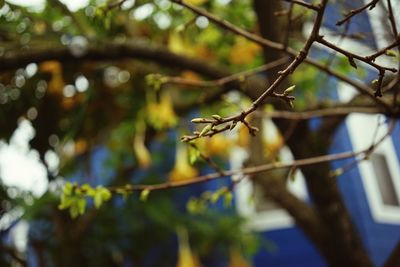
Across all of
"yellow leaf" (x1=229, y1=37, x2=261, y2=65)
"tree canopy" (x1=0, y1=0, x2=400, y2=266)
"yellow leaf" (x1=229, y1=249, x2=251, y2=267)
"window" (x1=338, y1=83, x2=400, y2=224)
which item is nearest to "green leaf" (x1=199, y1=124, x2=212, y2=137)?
"tree canopy" (x1=0, y1=0, x2=400, y2=266)

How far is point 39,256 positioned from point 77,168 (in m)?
1.03

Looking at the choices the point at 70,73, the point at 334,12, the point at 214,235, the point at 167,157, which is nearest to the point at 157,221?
the point at 214,235

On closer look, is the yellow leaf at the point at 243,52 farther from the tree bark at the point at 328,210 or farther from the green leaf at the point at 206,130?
the green leaf at the point at 206,130

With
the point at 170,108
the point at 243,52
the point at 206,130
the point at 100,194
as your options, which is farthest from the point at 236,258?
the point at 206,130

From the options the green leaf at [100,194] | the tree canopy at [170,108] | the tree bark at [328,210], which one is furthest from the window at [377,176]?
the green leaf at [100,194]

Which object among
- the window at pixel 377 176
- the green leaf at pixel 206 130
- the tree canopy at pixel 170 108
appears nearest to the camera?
the green leaf at pixel 206 130

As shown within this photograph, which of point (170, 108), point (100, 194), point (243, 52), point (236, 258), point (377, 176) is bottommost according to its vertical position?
point (236, 258)

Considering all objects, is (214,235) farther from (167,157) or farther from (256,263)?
(167,157)

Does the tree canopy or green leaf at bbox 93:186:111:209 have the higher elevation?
the tree canopy

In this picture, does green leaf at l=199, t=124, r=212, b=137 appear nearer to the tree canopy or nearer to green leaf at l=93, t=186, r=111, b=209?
the tree canopy

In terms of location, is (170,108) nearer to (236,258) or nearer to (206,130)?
(236,258)

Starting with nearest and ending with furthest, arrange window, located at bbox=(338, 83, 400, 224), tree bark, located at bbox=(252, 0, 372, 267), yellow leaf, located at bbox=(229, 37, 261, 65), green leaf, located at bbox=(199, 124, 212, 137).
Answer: green leaf, located at bbox=(199, 124, 212, 137) < tree bark, located at bbox=(252, 0, 372, 267) < window, located at bbox=(338, 83, 400, 224) < yellow leaf, located at bbox=(229, 37, 261, 65)

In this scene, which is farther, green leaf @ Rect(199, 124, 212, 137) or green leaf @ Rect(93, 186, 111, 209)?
green leaf @ Rect(93, 186, 111, 209)

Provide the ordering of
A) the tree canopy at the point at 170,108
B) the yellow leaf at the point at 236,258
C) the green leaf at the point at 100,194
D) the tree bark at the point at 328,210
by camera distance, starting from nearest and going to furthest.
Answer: the green leaf at the point at 100,194 → the tree canopy at the point at 170,108 → the tree bark at the point at 328,210 → the yellow leaf at the point at 236,258
